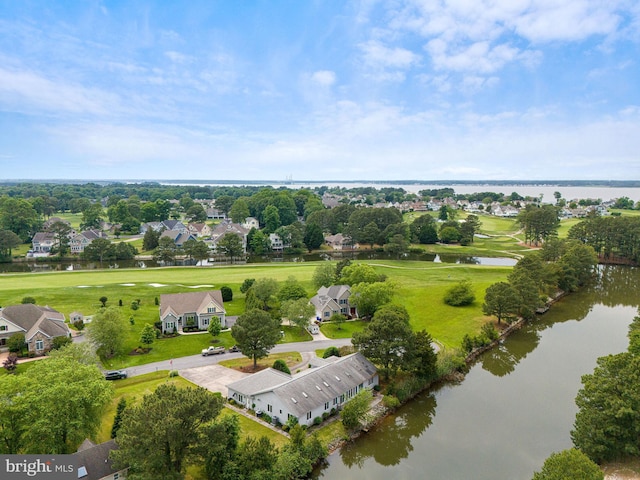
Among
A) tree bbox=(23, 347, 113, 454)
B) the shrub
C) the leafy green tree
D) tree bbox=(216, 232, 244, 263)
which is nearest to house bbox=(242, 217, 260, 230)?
tree bbox=(216, 232, 244, 263)

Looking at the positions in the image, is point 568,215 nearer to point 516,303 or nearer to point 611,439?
point 516,303

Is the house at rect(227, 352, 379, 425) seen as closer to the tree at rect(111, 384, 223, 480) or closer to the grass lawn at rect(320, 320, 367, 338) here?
the tree at rect(111, 384, 223, 480)

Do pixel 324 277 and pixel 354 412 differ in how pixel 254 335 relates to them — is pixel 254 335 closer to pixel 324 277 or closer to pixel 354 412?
pixel 354 412

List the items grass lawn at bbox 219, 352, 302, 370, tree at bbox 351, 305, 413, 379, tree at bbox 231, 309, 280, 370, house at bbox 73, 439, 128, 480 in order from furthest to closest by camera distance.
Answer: grass lawn at bbox 219, 352, 302, 370 → tree at bbox 231, 309, 280, 370 → tree at bbox 351, 305, 413, 379 → house at bbox 73, 439, 128, 480

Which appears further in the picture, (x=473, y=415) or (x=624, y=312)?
(x=624, y=312)

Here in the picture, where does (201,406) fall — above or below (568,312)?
above

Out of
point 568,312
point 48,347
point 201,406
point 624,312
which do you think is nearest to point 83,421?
point 201,406

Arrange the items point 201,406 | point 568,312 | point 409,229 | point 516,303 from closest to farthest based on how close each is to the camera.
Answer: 1. point 201,406
2. point 516,303
3. point 568,312
4. point 409,229
